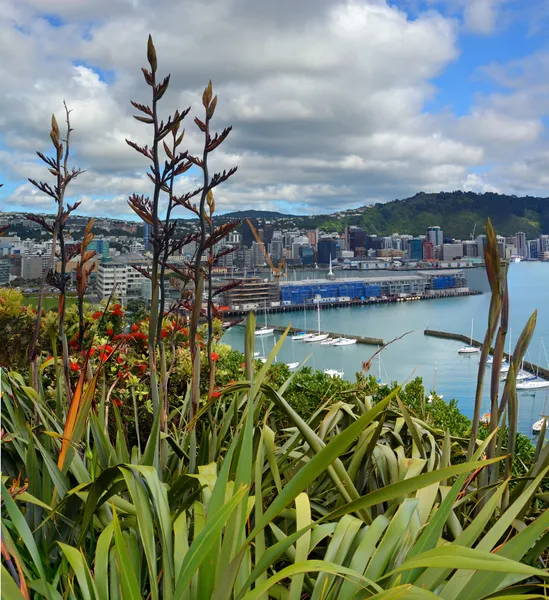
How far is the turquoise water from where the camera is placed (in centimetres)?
2402

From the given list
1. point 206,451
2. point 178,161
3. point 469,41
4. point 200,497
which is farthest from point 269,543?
point 469,41

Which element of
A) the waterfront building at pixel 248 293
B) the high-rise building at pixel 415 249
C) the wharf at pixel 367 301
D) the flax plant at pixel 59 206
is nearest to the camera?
the flax plant at pixel 59 206

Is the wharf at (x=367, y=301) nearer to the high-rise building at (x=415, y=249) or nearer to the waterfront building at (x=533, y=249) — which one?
the waterfront building at (x=533, y=249)

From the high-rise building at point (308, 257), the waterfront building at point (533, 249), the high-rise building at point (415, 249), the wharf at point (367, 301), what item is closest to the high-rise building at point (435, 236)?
the high-rise building at point (415, 249)

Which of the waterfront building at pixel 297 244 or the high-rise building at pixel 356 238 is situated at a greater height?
the high-rise building at pixel 356 238

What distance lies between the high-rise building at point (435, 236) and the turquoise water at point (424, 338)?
842 cm

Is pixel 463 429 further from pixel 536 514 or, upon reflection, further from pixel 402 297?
pixel 402 297

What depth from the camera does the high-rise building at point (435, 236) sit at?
207 feet

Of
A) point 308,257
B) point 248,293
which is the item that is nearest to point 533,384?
point 248,293

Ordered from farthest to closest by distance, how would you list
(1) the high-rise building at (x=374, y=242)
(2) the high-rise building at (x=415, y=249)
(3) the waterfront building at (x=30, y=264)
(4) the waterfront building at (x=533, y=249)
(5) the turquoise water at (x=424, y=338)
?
(1) the high-rise building at (x=374, y=242) → (2) the high-rise building at (x=415, y=249) → (4) the waterfront building at (x=533, y=249) → (5) the turquoise water at (x=424, y=338) → (3) the waterfront building at (x=30, y=264)

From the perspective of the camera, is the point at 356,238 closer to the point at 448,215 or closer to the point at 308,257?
the point at 448,215

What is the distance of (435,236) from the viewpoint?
2493 inches

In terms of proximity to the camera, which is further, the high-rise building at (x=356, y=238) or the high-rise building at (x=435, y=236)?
the high-rise building at (x=356, y=238)

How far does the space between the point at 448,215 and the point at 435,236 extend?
2735mm
